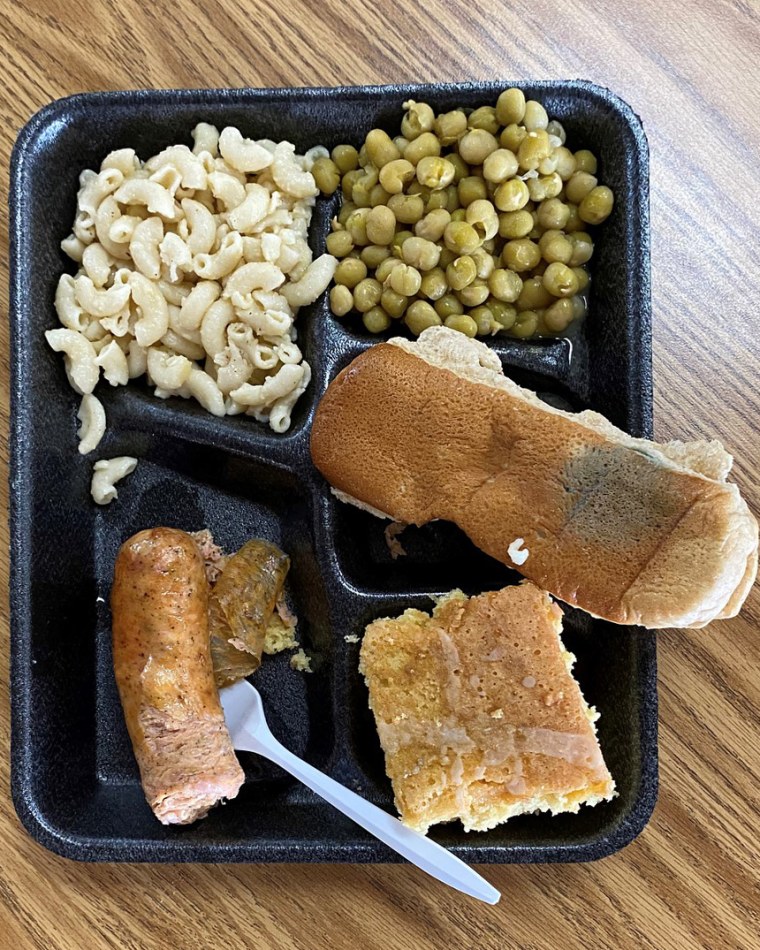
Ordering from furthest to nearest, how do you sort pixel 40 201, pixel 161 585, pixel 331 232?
pixel 331 232 < pixel 40 201 < pixel 161 585

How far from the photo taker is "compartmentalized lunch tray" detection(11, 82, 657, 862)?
1931mm

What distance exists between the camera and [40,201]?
202 cm

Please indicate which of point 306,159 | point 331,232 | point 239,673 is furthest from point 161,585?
point 306,159

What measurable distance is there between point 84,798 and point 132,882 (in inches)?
11.0

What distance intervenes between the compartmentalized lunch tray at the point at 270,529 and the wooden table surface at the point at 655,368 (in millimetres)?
200

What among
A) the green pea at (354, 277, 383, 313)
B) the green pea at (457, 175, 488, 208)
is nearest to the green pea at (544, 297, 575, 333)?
the green pea at (457, 175, 488, 208)

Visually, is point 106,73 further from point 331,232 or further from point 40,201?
point 331,232

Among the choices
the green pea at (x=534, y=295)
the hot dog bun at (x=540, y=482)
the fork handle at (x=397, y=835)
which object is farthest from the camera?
the green pea at (x=534, y=295)

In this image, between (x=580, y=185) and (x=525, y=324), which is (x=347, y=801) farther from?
(x=580, y=185)

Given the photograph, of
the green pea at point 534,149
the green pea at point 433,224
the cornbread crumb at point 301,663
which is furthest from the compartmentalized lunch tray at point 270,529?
the green pea at point 433,224

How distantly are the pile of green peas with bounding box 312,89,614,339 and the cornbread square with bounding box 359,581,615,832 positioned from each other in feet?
2.35

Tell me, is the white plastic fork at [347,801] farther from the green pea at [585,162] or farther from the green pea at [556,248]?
the green pea at [585,162]

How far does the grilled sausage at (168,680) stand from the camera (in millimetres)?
1859

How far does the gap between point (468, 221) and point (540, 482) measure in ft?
2.21
